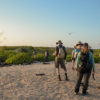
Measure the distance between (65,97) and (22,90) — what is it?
1.73 meters

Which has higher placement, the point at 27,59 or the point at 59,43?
the point at 59,43

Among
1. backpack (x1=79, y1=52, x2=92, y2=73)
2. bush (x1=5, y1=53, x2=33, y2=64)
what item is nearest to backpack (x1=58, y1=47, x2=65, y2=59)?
backpack (x1=79, y1=52, x2=92, y2=73)

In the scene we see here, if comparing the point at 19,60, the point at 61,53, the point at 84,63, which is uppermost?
the point at 61,53

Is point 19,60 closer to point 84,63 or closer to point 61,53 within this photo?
point 61,53

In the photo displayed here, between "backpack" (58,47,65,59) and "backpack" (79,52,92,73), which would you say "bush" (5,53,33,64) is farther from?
"backpack" (79,52,92,73)

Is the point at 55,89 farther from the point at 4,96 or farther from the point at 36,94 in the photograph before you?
the point at 4,96

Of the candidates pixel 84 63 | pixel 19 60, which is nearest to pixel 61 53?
pixel 84 63

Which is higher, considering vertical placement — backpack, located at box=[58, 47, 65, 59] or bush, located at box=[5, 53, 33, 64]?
backpack, located at box=[58, 47, 65, 59]

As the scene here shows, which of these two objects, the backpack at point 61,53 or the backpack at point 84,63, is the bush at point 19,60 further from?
the backpack at point 84,63

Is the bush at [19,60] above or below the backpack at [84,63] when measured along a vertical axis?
below

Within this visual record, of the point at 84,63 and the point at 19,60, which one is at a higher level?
the point at 84,63

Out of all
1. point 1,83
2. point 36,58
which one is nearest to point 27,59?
point 36,58

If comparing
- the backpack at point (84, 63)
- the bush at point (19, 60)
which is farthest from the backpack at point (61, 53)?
the bush at point (19, 60)

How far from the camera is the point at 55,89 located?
5.89 meters
